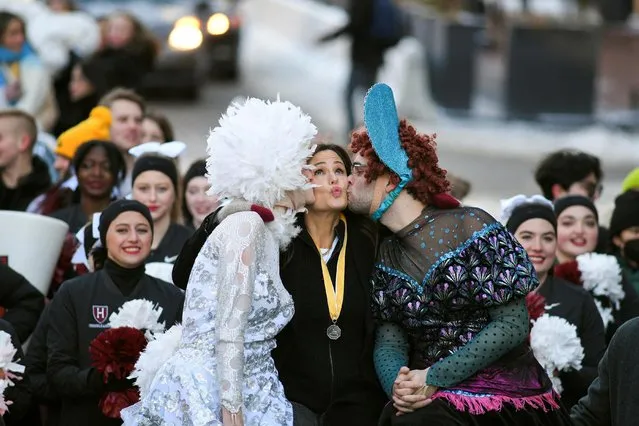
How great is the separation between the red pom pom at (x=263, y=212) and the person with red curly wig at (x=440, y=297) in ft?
1.37

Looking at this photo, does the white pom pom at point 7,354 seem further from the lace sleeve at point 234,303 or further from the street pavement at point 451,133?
the street pavement at point 451,133

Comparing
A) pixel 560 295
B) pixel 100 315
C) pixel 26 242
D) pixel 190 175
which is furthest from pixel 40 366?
pixel 560 295

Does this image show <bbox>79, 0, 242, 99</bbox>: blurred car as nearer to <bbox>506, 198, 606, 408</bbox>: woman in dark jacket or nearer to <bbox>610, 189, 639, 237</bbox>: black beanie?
<bbox>610, 189, 639, 237</bbox>: black beanie

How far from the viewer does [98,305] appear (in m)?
7.16

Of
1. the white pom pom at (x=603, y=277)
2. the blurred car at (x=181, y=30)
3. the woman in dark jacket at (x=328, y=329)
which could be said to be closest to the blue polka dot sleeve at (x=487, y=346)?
the woman in dark jacket at (x=328, y=329)

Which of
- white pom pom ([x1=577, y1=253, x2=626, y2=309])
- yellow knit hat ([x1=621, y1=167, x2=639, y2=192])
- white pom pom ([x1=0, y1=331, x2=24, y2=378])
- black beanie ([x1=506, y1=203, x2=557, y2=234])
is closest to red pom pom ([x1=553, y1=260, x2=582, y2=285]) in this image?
white pom pom ([x1=577, y1=253, x2=626, y2=309])

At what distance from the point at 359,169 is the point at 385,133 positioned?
8.6 inches

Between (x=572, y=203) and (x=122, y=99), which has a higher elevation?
(x=122, y=99)

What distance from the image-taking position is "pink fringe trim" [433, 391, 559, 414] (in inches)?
227

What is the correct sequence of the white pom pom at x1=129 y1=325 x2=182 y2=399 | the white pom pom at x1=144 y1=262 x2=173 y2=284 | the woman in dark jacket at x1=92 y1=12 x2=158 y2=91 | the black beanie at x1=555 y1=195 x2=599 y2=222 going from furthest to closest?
the woman in dark jacket at x1=92 y1=12 x2=158 y2=91 < the black beanie at x1=555 y1=195 x2=599 y2=222 < the white pom pom at x1=144 y1=262 x2=173 y2=284 < the white pom pom at x1=129 y1=325 x2=182 y2=399

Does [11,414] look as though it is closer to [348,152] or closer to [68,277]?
[68,277]

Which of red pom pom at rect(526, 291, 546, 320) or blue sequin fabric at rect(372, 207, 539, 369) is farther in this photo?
red pom pom at rect(526, 291, 546, 320)

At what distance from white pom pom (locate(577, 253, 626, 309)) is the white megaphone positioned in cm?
284

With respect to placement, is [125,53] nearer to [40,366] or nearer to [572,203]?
[572,203]
